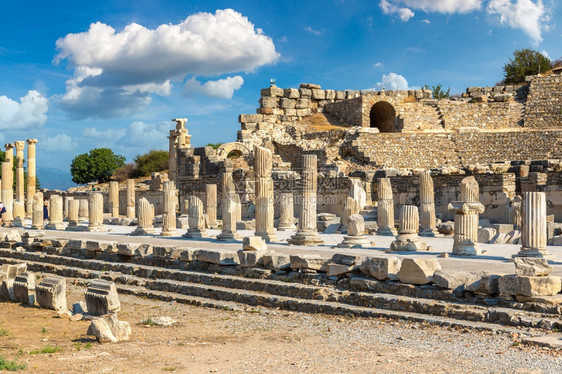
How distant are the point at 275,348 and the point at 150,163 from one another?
173 ft

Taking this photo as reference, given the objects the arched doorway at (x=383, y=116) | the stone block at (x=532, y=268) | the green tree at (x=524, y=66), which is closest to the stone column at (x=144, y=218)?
the stone block at (x=532, y=268)

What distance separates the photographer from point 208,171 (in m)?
31.7

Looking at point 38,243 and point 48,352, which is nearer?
point 48,352

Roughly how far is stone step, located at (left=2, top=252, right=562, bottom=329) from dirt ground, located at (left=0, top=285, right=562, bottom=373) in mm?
397

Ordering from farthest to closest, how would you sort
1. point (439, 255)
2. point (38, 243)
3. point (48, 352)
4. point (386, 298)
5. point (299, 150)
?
1. point (299, 150)
2. point (38, 243)
3. point (439, 255)
4. point (386, 298)
5. point (48, 352)

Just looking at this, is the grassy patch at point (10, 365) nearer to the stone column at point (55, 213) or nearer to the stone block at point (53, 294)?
the stone block at point (53, 294)

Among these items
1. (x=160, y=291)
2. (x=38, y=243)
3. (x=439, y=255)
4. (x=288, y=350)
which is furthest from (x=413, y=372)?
(x=38, y=243)

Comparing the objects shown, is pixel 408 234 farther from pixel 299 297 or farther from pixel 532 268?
pixel 532 268

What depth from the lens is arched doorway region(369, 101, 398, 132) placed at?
3947 cm

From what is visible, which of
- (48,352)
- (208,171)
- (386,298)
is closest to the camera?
(48,352)

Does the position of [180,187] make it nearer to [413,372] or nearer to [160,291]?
[160,291]

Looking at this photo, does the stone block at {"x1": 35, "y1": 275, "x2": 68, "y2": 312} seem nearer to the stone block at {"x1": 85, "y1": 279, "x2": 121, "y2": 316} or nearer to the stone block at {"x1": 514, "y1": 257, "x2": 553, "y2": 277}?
the stone block at {"x1": 85, "y1": 279, "x2": 121, "y2": 316}

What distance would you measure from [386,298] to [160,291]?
514cm

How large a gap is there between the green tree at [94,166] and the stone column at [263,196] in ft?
162
